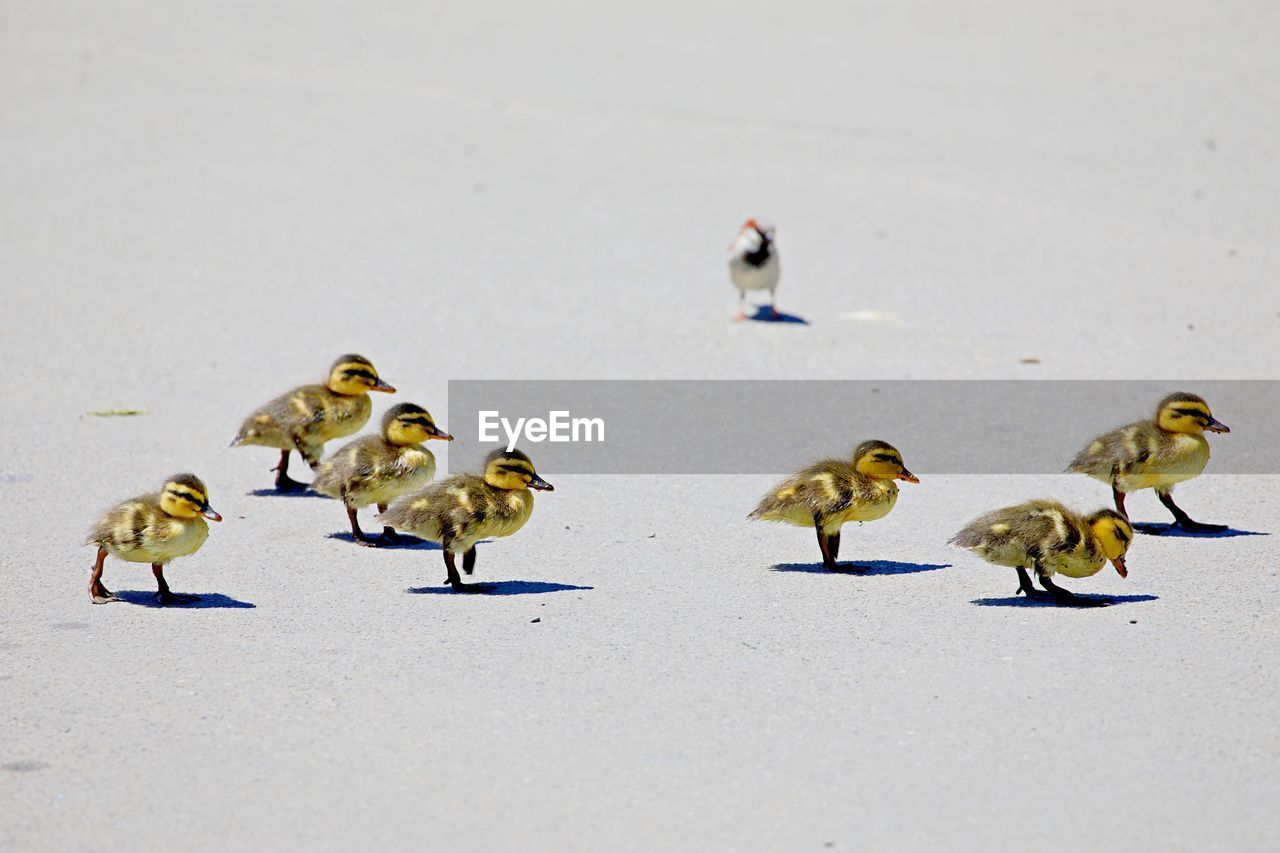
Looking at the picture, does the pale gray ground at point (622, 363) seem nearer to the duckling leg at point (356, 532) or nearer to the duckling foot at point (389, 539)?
the duckling leg at point (356, 532)

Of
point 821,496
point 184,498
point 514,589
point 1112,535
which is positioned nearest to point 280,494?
point 184,498

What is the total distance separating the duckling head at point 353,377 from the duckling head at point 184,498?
208cm

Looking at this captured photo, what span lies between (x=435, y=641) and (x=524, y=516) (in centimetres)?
103

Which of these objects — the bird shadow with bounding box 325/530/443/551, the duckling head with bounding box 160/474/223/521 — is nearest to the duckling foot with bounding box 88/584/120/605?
the duckling head with bounding box 160/474/223/521

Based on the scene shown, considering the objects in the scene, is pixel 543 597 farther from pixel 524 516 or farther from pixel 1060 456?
pixel 1060 456

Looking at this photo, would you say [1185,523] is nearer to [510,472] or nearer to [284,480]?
[510,472]

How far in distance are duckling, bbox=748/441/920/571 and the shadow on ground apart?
1690 mm

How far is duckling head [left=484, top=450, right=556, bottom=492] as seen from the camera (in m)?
7.48

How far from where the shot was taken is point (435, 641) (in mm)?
6715

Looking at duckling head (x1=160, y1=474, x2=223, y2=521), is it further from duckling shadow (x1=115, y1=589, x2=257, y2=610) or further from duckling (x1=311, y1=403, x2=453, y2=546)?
duckling (x1=311, y1=403, x2=453, y2=546)

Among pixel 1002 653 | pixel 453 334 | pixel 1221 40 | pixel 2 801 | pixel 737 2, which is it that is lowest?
pixel 2 801

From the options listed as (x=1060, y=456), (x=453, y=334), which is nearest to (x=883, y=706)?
(x=1060, y=456)
